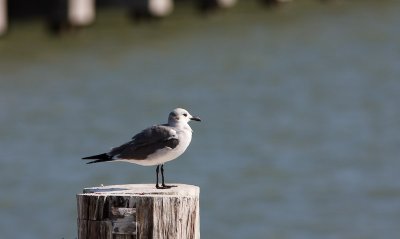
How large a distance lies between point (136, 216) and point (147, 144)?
2.67ft

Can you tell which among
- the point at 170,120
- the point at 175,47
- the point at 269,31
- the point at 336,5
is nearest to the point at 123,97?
the point at 175,47

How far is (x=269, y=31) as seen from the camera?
23500mm

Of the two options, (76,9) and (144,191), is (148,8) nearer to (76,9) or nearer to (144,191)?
(76,9)

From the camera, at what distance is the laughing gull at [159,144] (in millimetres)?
4930

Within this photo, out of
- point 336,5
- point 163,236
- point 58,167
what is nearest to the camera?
point 163,236

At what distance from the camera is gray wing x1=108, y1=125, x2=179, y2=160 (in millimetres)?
4922

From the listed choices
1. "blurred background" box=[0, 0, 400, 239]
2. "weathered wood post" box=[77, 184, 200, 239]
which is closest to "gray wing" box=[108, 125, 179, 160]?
"weathered wood post" box=[77, 184, 200, 239]

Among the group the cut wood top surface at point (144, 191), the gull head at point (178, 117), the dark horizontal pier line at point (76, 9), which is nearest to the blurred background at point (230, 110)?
the dark horizontal pier line at point (76, 9)

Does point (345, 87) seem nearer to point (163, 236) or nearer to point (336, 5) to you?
point (336, 5)

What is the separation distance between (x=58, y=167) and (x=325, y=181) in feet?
13.2

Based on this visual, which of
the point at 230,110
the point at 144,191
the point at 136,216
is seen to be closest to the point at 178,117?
the point at 144,191

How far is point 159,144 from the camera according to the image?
4949 mm

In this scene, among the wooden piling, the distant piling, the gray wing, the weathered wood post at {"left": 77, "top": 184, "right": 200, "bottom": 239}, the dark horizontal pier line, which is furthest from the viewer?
the distant piling

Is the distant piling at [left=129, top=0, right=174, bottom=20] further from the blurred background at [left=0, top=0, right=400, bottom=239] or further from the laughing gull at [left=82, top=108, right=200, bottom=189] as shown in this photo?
the laughing gull at [left=82, top=108, right=200, bottom=189]
